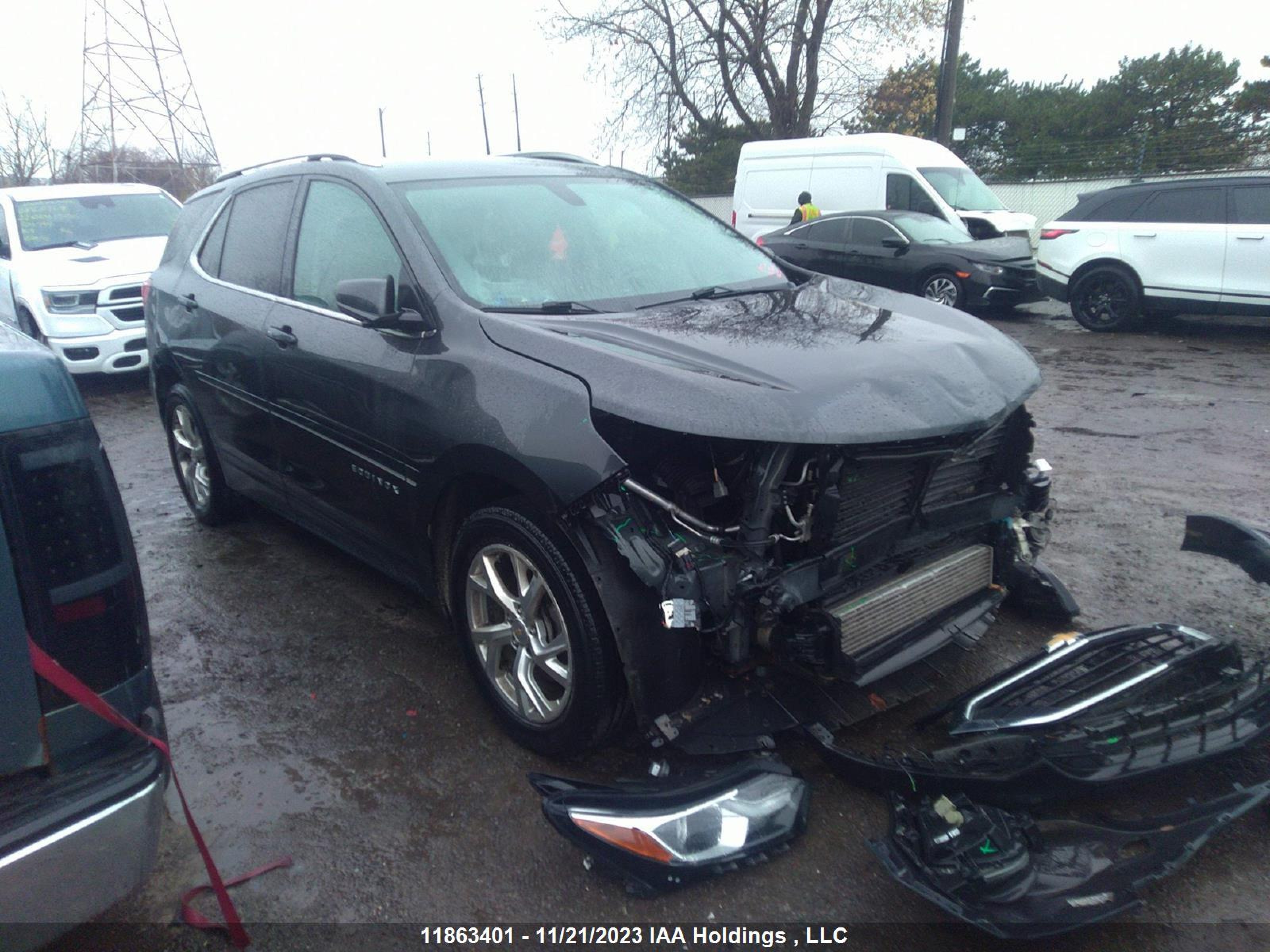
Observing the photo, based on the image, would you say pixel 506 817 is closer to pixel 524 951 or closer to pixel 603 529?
pixel 524 951

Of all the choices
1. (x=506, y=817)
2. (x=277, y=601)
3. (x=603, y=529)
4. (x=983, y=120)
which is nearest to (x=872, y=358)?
(x=603, y=529)

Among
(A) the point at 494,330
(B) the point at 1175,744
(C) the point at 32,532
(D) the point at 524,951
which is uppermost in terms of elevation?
(A) the point at 494,330

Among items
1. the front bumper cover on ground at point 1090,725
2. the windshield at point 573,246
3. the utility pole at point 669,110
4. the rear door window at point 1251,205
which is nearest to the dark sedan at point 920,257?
the rear door window at point 1251,205

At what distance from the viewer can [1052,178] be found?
76.5ft

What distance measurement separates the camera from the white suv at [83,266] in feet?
28.9

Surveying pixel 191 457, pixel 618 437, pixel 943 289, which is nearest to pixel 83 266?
pixel 191 457

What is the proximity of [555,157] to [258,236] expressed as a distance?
1411 mm

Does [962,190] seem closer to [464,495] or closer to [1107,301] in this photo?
[1107,301]

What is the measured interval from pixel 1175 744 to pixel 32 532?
9.19 feet

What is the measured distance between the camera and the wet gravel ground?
2.41 meters

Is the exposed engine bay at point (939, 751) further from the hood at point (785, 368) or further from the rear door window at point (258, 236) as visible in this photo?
the rear door window at point (258, 236)

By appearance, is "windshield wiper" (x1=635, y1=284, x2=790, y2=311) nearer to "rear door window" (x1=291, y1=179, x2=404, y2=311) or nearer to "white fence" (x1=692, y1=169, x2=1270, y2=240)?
"rear door window" (x1=291, y1=179, x2=404, y2=311)

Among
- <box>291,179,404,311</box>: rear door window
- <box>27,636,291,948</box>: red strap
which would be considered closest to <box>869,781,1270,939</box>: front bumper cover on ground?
<box>27,636,291,948</box>: red strap

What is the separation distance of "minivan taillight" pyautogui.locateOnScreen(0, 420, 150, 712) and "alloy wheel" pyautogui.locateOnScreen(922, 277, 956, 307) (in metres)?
11.5
